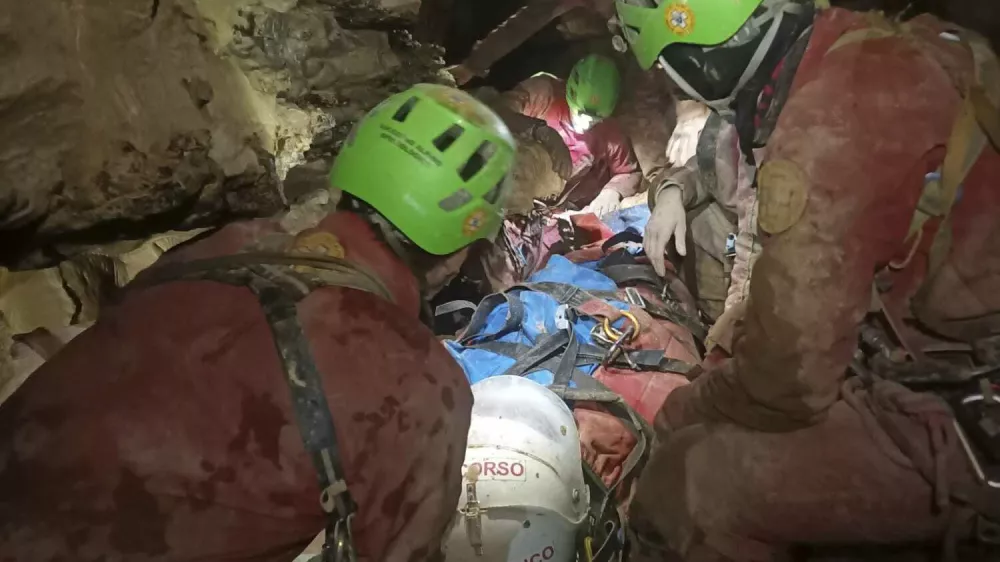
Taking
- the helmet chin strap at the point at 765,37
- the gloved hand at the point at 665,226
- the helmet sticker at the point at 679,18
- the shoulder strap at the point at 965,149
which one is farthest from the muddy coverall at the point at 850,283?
the gloved hand at the point at 665,226

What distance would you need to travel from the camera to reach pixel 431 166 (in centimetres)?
221

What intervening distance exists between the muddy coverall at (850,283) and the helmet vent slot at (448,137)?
908 millimetres

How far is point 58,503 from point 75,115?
1056 millimetres

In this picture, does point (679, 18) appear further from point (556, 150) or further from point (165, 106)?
point (556, 150)

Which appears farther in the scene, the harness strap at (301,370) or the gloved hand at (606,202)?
the gloved hand at (606,202)

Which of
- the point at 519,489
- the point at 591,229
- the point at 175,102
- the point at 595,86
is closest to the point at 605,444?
the point at 519,489

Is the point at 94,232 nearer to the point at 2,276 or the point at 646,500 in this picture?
the point at 2,276

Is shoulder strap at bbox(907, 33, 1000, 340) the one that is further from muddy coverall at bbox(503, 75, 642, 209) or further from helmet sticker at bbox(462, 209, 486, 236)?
muddy coverall at bbox(503, 75, 642, 209)

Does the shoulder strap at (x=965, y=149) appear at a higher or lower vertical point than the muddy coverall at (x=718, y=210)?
higher

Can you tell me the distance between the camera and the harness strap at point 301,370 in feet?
4.97

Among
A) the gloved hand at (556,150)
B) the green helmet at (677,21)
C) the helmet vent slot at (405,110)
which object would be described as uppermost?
the green helmet at (677,21)

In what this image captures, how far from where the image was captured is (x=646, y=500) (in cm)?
236

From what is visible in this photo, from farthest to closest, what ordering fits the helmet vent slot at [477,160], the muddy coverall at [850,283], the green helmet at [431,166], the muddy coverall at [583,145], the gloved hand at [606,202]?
1. the muddy coverall at [583,145]
2. the gloved hand at [606,202]
3. the helmet vent slot at [477,160]
4. the green helmet at [431,166]
5. the muddy coverall at [850,283]

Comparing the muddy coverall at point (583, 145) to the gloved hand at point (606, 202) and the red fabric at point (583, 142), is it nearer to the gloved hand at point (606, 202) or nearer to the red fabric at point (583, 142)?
the red fabric at point (583, 142)
